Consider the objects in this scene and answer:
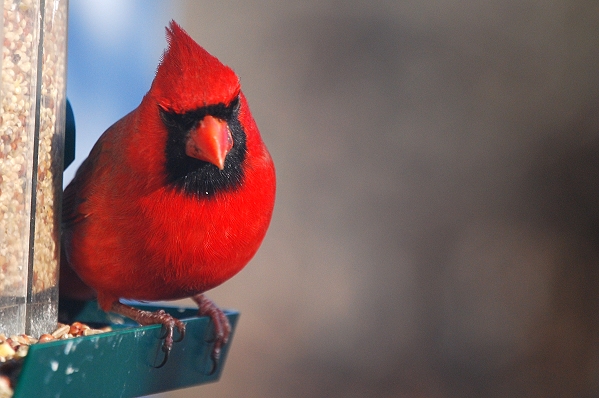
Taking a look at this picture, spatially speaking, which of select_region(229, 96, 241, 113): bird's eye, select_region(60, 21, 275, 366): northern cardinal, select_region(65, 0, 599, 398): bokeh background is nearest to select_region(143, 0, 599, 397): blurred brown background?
select_region(65, 0, 599, 398): bokeh background

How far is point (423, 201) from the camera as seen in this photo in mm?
3816

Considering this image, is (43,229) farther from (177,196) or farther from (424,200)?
(424,200)

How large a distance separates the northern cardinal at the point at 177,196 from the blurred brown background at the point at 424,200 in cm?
199

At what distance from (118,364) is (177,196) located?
36 cm

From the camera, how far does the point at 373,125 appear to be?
3.77 metres

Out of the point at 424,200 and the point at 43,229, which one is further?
the point at 424,200

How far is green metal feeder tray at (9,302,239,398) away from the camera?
3.48ft

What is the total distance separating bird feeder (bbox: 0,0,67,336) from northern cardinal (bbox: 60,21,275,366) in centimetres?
9

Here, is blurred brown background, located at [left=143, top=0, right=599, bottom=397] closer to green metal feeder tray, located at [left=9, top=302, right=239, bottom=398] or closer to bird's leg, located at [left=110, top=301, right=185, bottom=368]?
bird's leg, located at [left=110, top=301, right=185, bottom=368]

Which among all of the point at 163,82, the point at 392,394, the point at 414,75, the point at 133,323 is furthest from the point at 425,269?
the point at 163,82

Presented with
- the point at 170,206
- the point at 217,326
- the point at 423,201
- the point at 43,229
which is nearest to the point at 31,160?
the point at 43,229

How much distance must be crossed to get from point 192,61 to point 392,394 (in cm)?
256

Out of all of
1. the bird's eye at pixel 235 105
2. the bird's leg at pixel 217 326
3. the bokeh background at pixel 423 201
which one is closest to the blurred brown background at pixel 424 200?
the bokeh background at pixel 423 201

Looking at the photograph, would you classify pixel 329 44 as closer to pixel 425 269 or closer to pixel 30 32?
pixel 425 269
